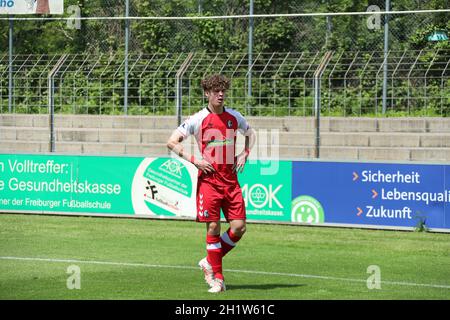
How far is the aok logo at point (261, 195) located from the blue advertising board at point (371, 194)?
35 centimetres

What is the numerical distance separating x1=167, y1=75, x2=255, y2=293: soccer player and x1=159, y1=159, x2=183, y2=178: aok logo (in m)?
8.03

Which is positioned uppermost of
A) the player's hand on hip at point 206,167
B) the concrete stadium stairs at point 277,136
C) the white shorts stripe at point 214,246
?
the concrete stadium stairs at point 277,136

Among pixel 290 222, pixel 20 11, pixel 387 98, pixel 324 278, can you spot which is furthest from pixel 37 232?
pixel 20 11

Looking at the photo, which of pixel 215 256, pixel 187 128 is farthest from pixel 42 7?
pixel 215 256

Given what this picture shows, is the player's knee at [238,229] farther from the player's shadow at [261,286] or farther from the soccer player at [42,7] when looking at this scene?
the soccer player at [42,7]

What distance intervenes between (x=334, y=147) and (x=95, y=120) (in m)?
5.67

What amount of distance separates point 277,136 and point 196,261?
30.3 feet

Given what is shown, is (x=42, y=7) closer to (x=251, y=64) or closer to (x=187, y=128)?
(x=251, y=64)

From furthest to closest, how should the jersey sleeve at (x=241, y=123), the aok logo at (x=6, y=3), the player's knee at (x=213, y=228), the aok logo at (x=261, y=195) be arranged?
the aok logo at (x=6, y=3), the aok logo at (x=261, y=195), the jersey sleeve at (x=241, y=123), the player's knee at (x=213, y=228)

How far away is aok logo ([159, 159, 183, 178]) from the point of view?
1963 cm

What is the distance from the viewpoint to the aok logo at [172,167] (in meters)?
19.6

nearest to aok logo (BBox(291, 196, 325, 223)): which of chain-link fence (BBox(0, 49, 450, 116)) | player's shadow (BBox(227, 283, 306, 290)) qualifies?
chain-link fence (BBox(0, 49, 450, 116))

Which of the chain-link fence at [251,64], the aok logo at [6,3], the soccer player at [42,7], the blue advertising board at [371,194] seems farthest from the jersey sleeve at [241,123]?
the soccer player at [42,7]

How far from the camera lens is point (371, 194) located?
1812 centimetres
